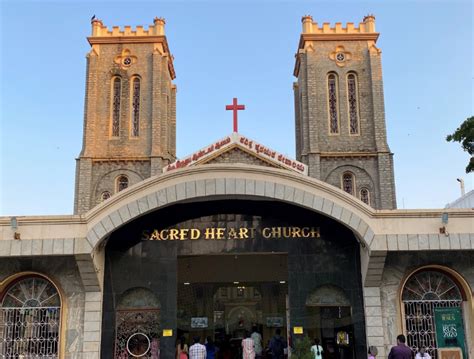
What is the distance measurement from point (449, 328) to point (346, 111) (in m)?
24.8

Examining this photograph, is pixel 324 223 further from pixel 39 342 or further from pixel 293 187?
pixel 39 342

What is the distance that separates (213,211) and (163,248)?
166 cm

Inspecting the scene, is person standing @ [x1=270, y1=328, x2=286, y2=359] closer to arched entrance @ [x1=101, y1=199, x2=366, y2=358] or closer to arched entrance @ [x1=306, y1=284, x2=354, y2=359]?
arched entrance @ [x1=101, y1=199, x2=366, y2=358]

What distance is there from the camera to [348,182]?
36.2m

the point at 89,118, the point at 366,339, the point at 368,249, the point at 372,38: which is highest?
the point at 372,38

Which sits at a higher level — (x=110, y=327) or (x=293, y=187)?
(x=293, y=187)

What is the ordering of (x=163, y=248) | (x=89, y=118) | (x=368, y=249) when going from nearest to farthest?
(x=368, y=249)
(x=163, y=248)
(x=89, y=118)

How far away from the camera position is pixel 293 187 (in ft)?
46.4

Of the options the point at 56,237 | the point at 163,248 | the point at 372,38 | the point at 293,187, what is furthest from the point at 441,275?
the point at 372,38

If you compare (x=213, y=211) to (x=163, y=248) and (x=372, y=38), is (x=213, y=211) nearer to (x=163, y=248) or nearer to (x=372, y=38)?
(x=163, y=248)

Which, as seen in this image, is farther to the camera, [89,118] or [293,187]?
[89,118]

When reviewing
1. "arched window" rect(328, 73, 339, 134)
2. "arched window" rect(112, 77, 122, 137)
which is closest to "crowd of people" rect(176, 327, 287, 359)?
"arched window" rect(328, 73, 339, 134)

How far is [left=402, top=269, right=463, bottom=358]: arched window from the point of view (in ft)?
45.8

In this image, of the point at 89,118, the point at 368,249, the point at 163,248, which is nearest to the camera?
the point at 368,249
